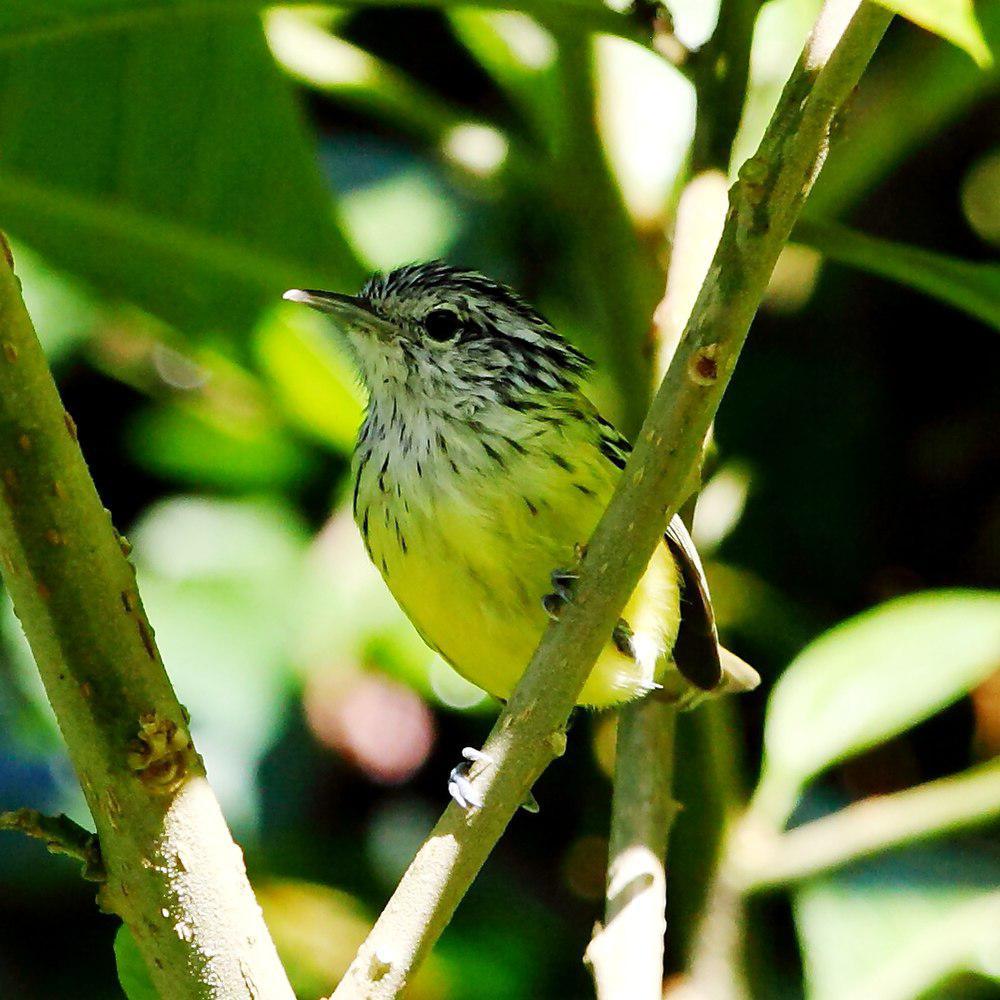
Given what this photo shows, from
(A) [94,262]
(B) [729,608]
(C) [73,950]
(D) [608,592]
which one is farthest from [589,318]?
(D) [608,592]

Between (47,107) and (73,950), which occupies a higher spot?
(47,107)

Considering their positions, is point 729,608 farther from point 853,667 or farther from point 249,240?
point 249,240

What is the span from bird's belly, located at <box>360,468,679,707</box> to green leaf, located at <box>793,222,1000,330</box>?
2.14ft

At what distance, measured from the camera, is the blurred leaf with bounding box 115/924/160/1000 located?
6.28ft

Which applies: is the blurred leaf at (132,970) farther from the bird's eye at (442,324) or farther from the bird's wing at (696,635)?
the bird's eye at (442,324)

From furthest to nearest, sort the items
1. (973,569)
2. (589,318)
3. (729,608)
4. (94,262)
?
(973,569)
(589,318)
(729,608)
(94,262)

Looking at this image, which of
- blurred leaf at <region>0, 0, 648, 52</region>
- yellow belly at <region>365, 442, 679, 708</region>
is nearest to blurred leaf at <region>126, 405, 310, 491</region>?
yellow belly at <region>365, 442, 679, 708</region>

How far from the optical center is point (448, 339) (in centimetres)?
357

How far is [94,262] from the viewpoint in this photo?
3.36m

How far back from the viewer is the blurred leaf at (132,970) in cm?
191

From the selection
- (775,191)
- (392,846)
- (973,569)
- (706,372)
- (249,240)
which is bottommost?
(706,372)

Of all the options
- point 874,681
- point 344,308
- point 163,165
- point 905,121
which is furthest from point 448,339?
point 874,681

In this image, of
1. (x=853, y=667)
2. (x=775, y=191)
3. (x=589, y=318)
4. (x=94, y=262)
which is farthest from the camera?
(x=589, y=318)

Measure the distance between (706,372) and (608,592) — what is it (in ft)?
0.96
